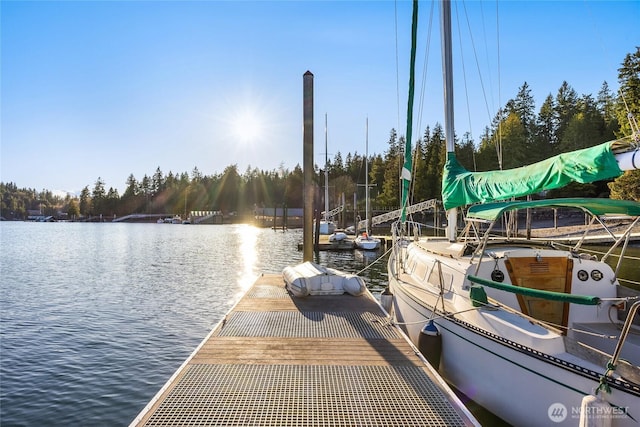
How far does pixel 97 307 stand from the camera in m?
14.6

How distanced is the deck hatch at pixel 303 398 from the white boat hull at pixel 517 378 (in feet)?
3.18

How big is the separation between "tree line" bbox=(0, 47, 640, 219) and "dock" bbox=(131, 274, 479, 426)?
176 inches

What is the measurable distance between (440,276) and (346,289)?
357 centimetres

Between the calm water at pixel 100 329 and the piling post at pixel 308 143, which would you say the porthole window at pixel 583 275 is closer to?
the calm water at pixel 100 329

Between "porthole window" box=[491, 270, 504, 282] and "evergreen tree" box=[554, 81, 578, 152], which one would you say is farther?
"evergreen tree" box=[554, 81, 578, 152]

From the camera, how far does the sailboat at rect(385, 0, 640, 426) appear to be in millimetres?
4574

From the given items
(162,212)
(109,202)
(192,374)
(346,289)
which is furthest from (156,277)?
(109,202)

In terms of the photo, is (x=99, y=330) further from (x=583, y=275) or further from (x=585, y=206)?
(x=585, y=206)

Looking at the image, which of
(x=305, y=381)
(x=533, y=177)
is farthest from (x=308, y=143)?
(x=305, y=381)

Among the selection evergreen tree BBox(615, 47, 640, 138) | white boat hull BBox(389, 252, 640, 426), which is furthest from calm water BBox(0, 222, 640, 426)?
evergreen tree BBox(615, 47, 640, 138)

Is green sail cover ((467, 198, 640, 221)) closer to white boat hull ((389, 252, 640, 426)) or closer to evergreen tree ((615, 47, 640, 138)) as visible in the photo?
white boat hull ((389, 252, 640, 426))

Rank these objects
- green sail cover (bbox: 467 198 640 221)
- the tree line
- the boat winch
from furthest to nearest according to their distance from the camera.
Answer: the tree line
the boat winch
green sail cover (bbox: 467 198 640 221)

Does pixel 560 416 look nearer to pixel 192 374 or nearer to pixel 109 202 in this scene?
pixel 192 374

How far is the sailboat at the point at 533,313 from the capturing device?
457 centimetres
